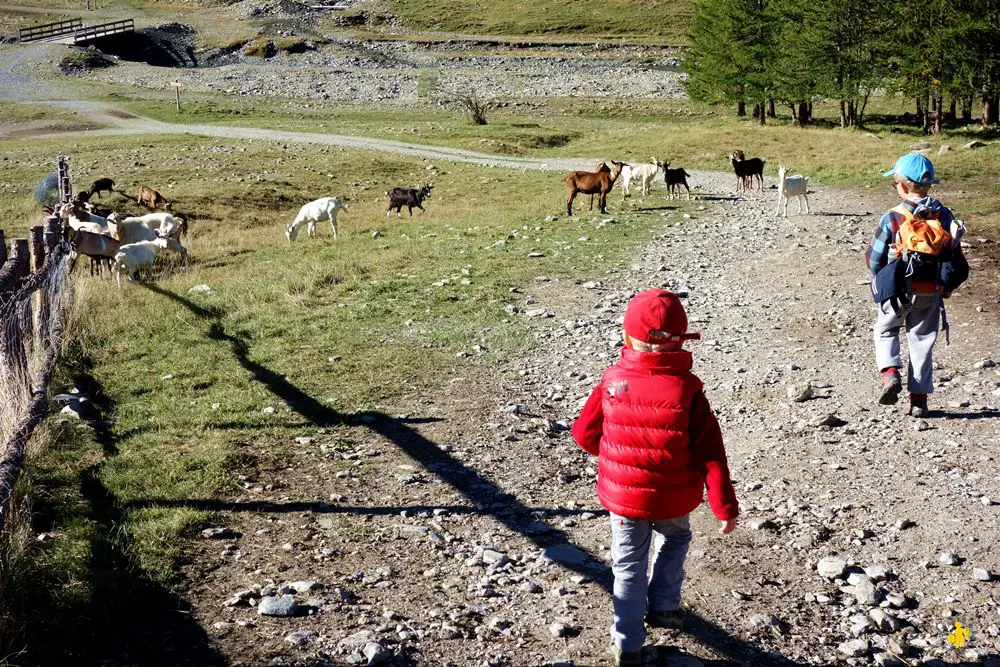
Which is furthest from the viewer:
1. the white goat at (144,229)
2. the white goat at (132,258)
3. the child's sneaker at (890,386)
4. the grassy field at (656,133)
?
the grassy field at (656,133)

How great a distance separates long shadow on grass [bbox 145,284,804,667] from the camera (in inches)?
188

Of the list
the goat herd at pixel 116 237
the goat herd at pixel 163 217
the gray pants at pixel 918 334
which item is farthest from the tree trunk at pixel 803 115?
the gray pants at pixel 918 334

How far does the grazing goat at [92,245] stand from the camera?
16.6m

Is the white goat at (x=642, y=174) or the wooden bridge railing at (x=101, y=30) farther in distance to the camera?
the wooden bridge railing at (x=101, y=30)

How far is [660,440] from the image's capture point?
4320 millimetres

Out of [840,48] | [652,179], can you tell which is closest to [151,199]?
[652,179]

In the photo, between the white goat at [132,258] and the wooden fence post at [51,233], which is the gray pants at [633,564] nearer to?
the wooden fence post at [51,233]

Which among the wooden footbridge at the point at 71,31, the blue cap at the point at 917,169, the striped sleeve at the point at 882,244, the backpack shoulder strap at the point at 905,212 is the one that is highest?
the wooden footbridge at the point at 71,31

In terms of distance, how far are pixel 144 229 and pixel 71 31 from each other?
80899 millimetres

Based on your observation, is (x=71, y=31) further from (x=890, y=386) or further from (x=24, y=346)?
(x=890, y=386)

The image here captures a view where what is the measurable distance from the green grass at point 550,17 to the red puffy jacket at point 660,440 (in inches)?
4230

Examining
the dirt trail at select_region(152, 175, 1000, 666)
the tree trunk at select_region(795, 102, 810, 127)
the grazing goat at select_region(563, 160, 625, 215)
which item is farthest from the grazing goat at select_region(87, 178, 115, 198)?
the tree trunk at select_region(795, 102, 810, 127)

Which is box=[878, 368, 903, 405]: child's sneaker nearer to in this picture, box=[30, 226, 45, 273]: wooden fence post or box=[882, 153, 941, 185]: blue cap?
box=[882, 153, 941, 185]: blue cap

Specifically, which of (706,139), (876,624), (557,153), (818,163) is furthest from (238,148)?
(876,624)
